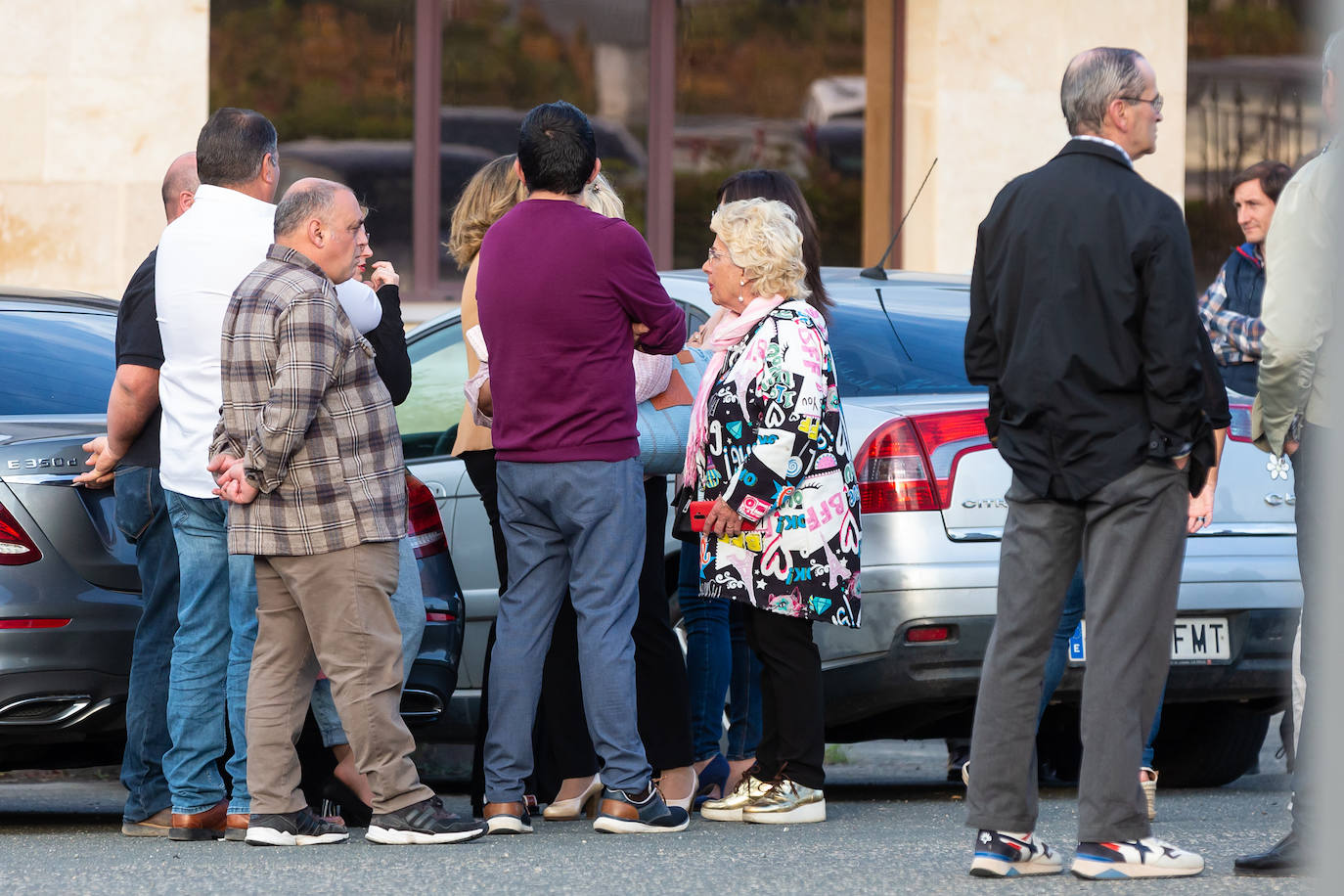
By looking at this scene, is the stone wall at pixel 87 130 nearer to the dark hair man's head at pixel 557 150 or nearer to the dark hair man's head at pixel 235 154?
the dark hair man's head at pixel 235 154

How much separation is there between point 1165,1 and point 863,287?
5936 mm

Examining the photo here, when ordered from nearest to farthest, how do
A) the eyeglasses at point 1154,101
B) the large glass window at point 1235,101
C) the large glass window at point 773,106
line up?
1. the eyeglasses at point 1154,101
2. the large glass window at point 773,106
3. the large glass window at point 1235,101

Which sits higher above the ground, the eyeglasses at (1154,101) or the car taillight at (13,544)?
the eyeglasses at (1154,101)

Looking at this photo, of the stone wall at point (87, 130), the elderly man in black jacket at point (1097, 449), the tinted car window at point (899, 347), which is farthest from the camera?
the stone wall at point (87, 130)

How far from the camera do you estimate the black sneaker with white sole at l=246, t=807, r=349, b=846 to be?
499 cm

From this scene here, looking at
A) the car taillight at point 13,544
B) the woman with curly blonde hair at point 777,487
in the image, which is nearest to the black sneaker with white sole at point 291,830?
the car taillight at point 13,544

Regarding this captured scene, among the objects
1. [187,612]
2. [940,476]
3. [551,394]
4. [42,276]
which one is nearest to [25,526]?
[187,612]

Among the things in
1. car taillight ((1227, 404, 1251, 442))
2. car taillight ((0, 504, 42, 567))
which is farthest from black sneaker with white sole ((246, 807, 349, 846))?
car taillight ((1227, 404, 1251, 442))

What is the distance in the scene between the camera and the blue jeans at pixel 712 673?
5781 millimetres

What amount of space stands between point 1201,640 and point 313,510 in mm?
2568

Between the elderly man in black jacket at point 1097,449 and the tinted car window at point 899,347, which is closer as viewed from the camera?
the elderly man in black jacket at point 1097,449

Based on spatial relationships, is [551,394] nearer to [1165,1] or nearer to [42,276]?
[42,276]

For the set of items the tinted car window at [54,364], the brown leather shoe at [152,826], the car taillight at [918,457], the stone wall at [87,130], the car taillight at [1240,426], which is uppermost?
the stone wall at [87,130]

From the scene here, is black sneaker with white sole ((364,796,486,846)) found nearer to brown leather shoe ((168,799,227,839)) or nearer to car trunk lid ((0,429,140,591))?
brown leather shoe ((168,799,227,839))
